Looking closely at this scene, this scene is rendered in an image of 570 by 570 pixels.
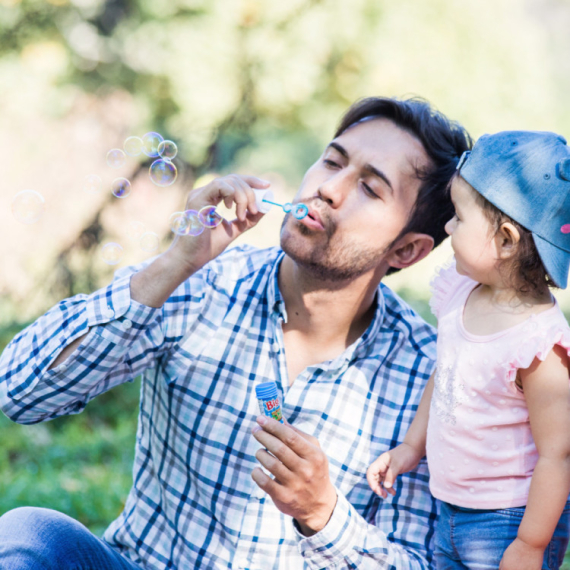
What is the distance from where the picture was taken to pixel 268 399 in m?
1.29

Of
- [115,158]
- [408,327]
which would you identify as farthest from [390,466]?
[115,158]

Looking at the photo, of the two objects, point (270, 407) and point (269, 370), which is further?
point (269, 370)

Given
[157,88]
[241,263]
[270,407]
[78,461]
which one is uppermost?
[157,88]

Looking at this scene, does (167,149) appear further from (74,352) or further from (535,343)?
(535,343)

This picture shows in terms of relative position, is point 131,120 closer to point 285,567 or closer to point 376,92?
point 376,92

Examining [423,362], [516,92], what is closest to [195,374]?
[423,362]

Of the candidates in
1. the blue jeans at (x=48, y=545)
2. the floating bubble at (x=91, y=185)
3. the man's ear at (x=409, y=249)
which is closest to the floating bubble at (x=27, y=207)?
the floating bubble at (x=91, y=185)

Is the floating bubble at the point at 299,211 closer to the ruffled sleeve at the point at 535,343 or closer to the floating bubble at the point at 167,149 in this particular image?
the floating bubble at the point at 167,149

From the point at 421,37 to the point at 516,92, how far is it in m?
1.46

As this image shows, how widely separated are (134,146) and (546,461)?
1.38m

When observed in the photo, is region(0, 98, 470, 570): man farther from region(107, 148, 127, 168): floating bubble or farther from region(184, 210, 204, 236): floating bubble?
region(107, 148, 127, 168): floating bubble

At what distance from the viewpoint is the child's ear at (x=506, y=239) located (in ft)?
4.40

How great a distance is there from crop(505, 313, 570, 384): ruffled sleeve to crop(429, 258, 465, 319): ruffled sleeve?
30 centimetres

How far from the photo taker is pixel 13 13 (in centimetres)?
438
